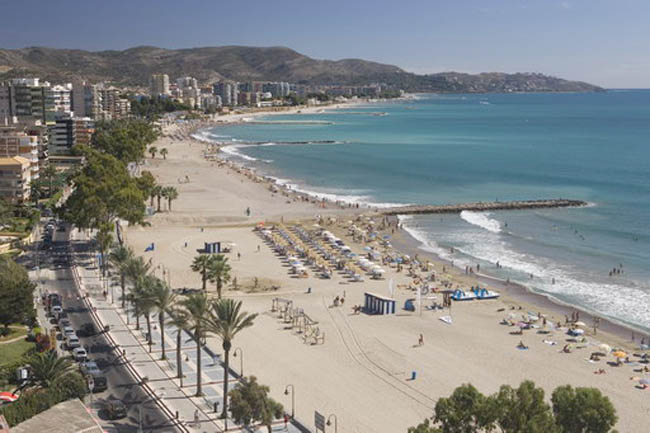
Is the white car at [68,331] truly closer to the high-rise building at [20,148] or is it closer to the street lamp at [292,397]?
the street lamp at [292,397]

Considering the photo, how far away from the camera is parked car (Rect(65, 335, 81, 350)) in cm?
3153

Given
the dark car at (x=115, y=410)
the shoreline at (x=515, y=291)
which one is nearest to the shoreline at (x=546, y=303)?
the shoreline at (x=515, y=291)

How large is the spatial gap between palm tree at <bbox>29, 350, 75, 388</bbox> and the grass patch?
5003mm

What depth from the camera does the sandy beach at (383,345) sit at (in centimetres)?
2894

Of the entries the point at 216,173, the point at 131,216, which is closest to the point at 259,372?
the point at 131,216

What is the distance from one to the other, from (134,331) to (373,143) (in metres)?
114

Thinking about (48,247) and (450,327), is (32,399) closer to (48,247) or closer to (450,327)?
(450,327)

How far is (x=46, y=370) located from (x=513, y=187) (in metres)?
73.9

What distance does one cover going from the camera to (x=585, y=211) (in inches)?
2837

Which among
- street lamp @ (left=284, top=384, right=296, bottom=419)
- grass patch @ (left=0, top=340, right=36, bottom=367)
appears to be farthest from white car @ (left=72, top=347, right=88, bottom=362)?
street lamp @ (left=284, top=384, right=296, bottom=419)

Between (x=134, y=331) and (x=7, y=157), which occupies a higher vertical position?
(x=7, y=157)

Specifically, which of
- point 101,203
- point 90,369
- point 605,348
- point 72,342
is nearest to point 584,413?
point 605,348

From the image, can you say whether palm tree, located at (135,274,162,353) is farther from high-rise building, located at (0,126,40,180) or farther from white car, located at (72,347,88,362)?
high-rise building, located at (0,126,40,180)

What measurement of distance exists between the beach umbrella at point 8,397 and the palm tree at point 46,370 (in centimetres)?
88
